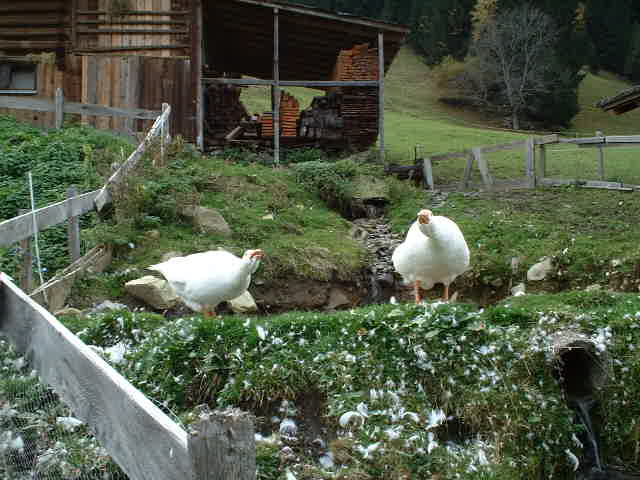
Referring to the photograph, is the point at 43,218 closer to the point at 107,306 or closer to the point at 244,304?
the point at 107,306

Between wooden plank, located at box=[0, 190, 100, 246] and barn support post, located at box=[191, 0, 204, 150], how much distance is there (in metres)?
8.77

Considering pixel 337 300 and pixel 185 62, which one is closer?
pixel 337 300

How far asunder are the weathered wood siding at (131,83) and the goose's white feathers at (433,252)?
10.8m

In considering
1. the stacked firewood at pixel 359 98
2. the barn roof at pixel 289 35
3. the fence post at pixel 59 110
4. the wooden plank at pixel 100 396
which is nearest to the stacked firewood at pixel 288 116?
the stacked firewood at pixel 359 98

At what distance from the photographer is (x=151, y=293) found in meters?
8.80

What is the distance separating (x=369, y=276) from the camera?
37.7ft

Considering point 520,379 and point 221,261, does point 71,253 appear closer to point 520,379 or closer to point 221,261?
point 221,261

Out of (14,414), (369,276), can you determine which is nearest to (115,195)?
(369,276)

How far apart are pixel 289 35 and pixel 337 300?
12.4m

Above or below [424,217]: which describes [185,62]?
above

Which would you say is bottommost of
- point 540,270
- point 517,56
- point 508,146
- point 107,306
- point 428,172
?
point 107,306

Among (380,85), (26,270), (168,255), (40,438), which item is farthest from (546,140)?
(40,438)

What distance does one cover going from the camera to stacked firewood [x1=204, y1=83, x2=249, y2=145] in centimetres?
1930

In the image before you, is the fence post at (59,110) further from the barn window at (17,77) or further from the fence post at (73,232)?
the fence post at (73,232)
